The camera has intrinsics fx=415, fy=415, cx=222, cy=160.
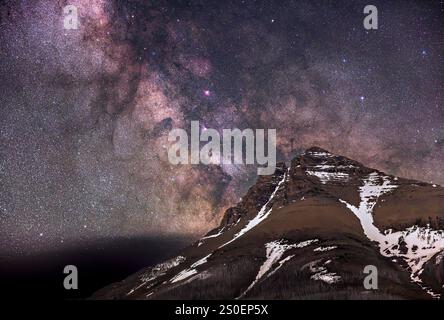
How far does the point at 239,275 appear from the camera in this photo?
19762cm

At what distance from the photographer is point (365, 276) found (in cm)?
16938

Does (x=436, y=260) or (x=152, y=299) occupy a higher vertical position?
(x=436, y=260)

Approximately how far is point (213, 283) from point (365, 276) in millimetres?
65985
